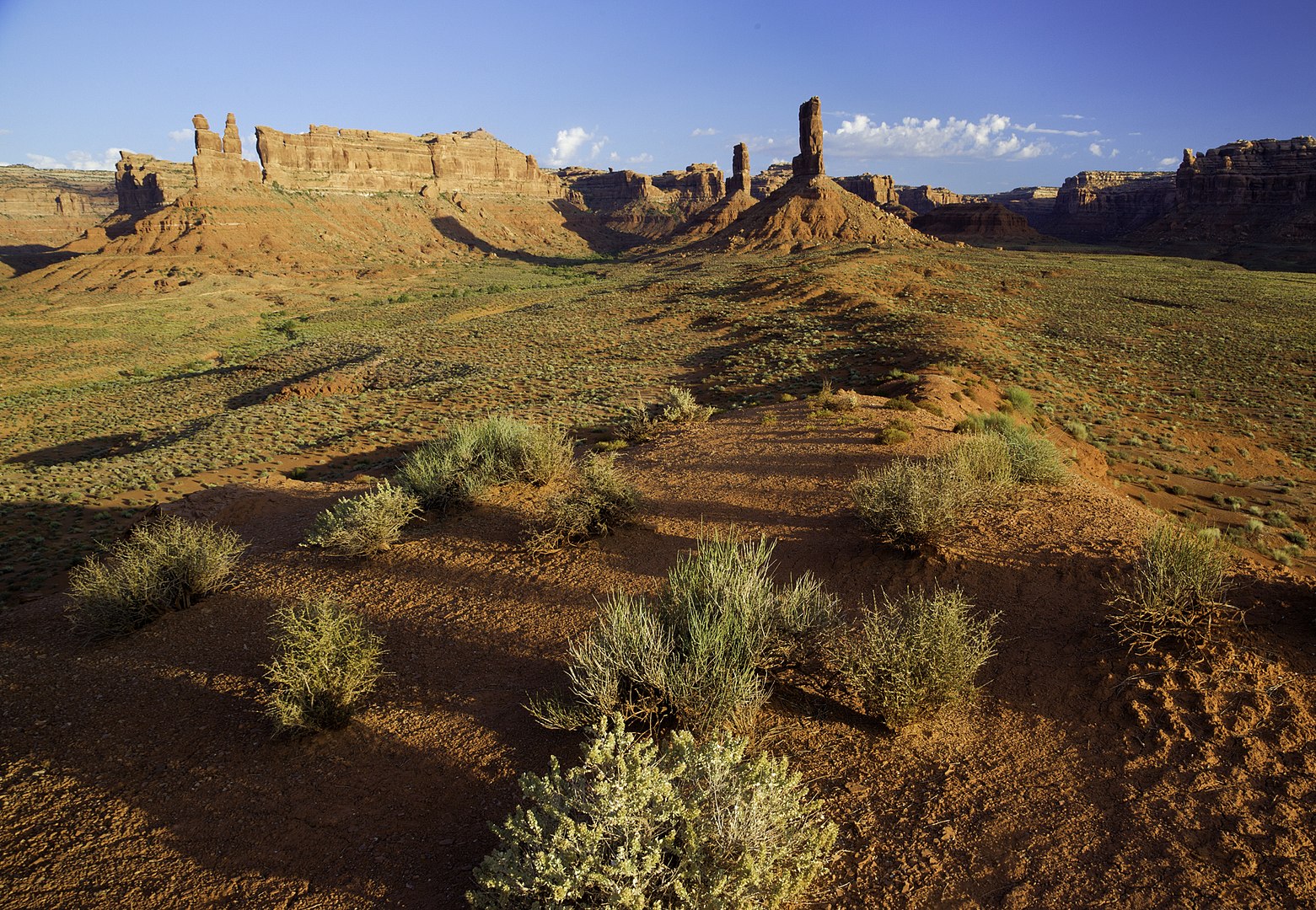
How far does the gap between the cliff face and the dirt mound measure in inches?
4172

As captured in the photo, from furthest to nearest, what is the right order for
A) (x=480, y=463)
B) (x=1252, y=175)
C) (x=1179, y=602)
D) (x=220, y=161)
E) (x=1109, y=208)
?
(x=1109, y=208)
(x=1252, y=175)
(x=220, y=161)
(x=480, y=463)
(x=1179, y=602)

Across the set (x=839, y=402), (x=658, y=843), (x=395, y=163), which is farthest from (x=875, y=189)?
(x=658, y=843)

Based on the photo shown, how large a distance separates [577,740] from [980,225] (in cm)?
11741

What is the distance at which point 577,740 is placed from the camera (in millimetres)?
4750

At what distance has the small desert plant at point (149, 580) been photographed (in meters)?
6.99

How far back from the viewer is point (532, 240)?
378 ft

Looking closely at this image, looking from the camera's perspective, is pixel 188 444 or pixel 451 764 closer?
pixel 451 764

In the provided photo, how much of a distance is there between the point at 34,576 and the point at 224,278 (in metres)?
63.1

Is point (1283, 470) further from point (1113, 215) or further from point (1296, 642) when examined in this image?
point (1113, 215)

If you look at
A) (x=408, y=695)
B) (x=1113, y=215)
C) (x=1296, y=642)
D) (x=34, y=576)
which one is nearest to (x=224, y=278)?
(x=34, y=576)

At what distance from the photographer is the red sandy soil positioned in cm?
364

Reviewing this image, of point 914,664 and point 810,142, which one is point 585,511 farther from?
point 810,142

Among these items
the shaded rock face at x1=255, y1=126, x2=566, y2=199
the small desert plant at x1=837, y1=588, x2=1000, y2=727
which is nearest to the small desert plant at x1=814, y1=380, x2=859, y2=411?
the small desert plant at x1=837, y1=588, x2=1000, y2=727

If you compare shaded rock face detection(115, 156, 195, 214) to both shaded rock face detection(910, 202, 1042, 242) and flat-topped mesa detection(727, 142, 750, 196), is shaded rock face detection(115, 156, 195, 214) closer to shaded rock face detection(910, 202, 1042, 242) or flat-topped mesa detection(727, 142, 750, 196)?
flat-topped mesa detection(727, 142, 750, 196)
